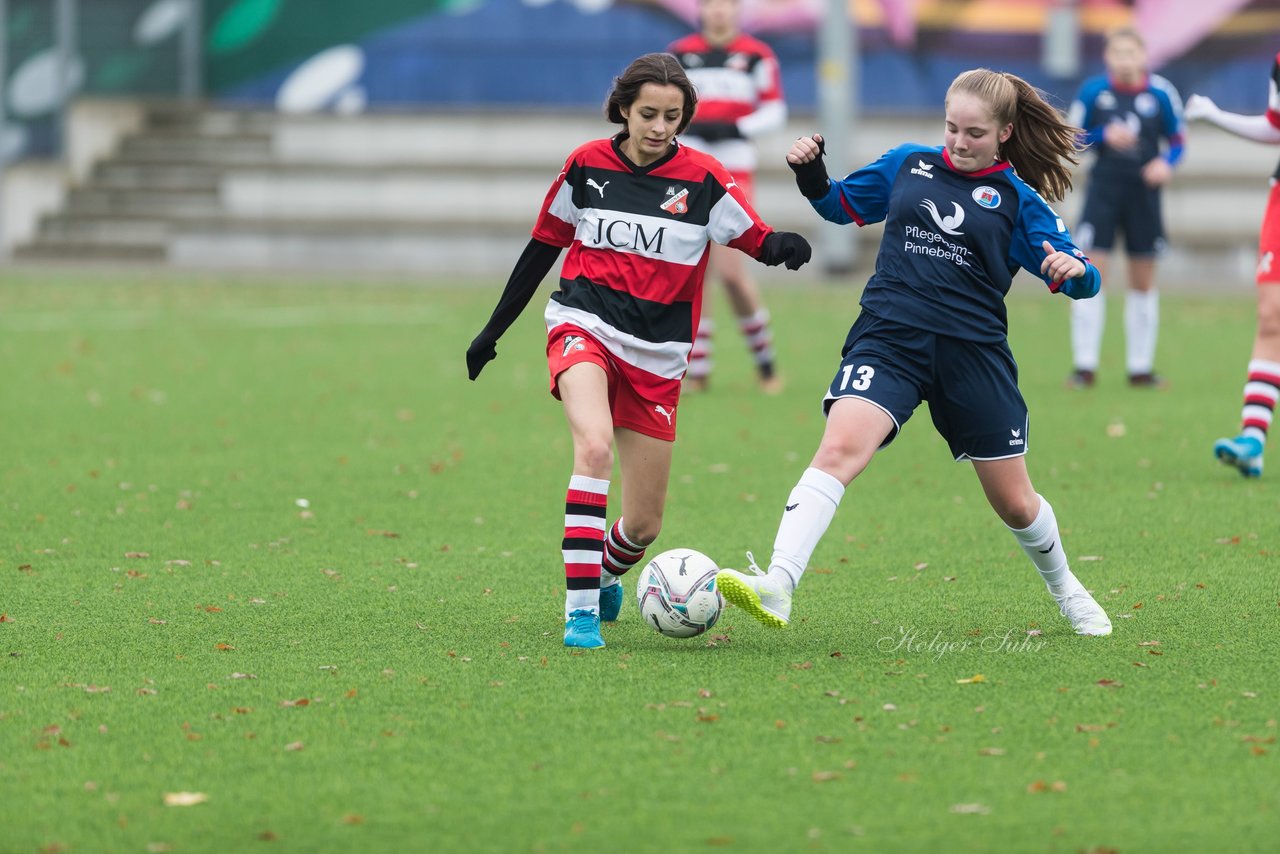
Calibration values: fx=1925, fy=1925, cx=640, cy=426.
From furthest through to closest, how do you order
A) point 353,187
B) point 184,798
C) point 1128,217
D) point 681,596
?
point 353,187, point 1128,217, point 681,596, point 184,798

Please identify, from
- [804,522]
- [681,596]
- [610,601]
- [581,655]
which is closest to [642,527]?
[610,601]

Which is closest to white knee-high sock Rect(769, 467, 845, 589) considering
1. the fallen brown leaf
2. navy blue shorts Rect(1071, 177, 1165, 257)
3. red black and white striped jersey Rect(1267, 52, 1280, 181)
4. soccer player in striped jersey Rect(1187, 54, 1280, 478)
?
the fallen brown leaf

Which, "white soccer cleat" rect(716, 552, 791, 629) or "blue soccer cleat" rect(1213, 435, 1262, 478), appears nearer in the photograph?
"white soccer cleat" rect(716, 552, 791, 629)

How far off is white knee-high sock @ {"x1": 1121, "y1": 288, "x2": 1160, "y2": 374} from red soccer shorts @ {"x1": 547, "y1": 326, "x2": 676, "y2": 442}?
7389 millimetres

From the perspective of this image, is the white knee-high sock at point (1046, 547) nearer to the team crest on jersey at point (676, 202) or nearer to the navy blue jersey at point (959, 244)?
the navy blue jersey at point (959, 244)

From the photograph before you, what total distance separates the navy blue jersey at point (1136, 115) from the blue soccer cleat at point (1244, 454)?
13.4 ft

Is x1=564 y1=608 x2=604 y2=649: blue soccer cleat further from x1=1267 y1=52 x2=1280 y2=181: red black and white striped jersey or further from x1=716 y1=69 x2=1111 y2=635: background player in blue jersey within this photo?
x1=1267 y1=52 x2=1280 y2=181: red black and white striped jersey

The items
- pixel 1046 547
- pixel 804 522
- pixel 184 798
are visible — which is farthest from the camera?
pixel 1046 547

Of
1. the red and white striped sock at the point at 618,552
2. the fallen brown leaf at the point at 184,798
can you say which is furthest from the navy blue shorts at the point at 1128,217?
the fallen brown leaf at the point at 184,798

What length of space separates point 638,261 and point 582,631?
120 centimetres

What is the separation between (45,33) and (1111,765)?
82.4ft

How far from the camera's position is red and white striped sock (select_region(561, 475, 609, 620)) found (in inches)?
231

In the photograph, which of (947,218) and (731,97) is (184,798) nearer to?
(947,218)

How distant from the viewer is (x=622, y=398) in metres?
6.19
